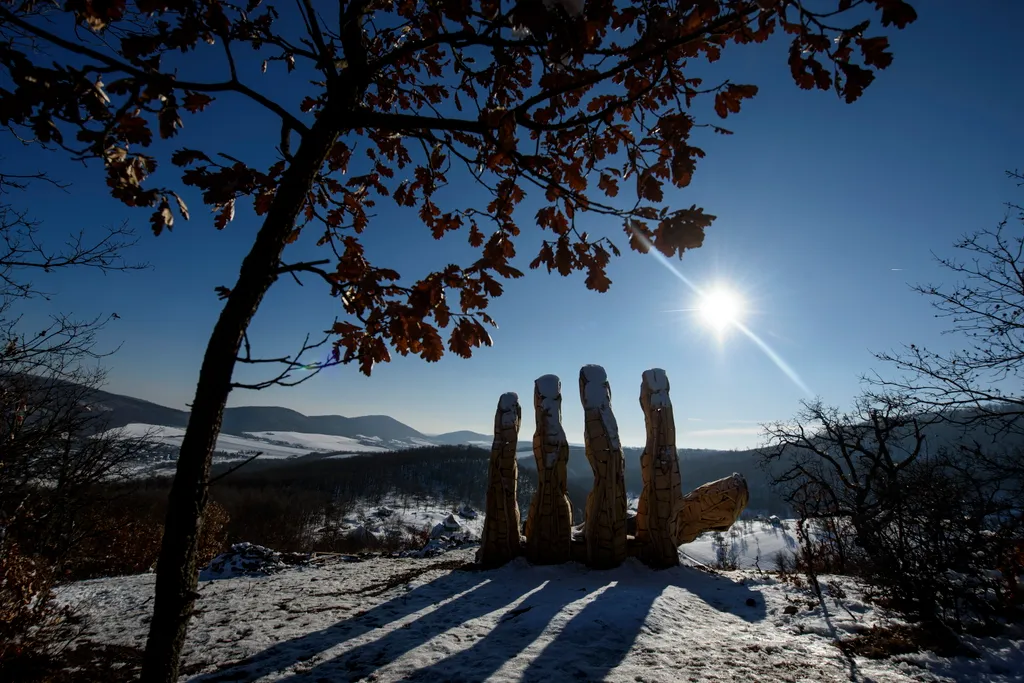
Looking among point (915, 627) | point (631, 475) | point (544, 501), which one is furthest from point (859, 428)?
point (631, 475)

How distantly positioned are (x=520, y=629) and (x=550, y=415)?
17.6 ft

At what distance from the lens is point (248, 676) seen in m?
4.54

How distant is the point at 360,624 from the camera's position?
6.29 m

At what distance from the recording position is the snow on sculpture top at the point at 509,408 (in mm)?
10797

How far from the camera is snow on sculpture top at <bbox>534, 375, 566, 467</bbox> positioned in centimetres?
1039

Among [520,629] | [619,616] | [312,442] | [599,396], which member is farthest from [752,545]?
[312,442]

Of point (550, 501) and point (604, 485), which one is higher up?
point (604, 485)

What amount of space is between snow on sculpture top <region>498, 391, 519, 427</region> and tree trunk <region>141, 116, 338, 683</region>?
29.7 ft

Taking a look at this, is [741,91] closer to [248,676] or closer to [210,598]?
[248,676]

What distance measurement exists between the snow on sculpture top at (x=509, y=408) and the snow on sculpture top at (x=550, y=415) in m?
0.64

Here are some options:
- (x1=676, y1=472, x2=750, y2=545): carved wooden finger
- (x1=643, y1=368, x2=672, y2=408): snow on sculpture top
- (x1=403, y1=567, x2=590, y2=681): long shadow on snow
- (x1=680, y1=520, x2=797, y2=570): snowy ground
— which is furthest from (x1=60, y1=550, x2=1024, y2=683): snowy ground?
(x1=680, y1=520, x2=797, y2=570): snowy ground

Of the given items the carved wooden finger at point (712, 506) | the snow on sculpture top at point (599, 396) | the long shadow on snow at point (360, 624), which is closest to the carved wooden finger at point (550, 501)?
the snow on sculpture top at point (599, 396)

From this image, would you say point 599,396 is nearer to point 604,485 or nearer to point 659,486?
point 604,485

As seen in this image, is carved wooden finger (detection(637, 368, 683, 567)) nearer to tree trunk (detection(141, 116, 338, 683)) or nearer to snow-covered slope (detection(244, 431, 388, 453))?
tree trunk (detection(141, 116, 338, 683))
